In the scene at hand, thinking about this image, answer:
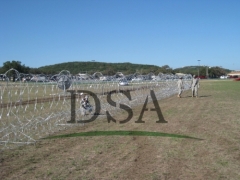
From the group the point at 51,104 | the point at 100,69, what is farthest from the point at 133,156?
the point at 100,69

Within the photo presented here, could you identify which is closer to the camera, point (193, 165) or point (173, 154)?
point (193, 165)

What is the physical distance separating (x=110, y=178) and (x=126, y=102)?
38.2 feet

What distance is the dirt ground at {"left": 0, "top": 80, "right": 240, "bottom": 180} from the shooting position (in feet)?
18.0

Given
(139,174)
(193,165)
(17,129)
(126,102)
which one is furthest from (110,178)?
(126,102)

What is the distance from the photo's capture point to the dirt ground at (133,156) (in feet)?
18.0

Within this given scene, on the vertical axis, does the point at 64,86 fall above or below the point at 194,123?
above

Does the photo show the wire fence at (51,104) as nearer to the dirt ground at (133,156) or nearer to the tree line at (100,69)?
the dirt ground at (133,156)

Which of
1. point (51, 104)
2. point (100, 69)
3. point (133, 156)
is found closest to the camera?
point (133, 156)

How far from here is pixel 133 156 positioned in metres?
6.67

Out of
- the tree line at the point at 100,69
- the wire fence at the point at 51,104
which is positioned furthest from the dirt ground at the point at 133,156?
the tree line at the point at 100,69

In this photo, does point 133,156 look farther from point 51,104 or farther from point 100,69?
point 100,69

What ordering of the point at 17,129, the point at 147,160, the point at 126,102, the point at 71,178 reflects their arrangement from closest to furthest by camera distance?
the point at 71,178, the point at 147,160, the point at 17,129, the point at 126,102

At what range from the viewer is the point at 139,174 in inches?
216

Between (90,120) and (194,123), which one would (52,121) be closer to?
(90,120)
